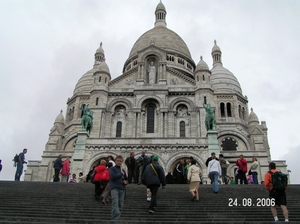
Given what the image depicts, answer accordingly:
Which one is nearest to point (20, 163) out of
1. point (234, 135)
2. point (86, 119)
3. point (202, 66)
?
point (86, 119)

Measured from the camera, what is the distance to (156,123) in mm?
32344

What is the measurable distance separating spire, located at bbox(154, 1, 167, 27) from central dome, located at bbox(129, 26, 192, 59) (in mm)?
5459

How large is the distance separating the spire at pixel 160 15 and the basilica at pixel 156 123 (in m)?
16.8

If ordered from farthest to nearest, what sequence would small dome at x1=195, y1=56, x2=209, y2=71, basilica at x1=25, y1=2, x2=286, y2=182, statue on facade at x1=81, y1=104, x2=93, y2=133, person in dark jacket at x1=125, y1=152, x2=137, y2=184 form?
1. small dome at x1=195, y1=56, x2=209, y2=71
2. statue on facade at x1=81, y1=104, x2=93, y2=133
3. basilica at x1=25, y1=2, x2=286, y2=182
4. person in dark jacket at x1=125, y1=152, x2=137, y2=184

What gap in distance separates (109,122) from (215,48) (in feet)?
92.6

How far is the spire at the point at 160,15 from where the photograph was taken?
5890 centimetres

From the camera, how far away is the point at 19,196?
507 inches

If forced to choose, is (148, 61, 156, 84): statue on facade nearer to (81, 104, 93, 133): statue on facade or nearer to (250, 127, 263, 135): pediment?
(81, 104, 93, 133): statue on facade

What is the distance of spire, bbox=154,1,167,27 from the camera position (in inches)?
2319

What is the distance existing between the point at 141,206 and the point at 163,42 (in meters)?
39.9

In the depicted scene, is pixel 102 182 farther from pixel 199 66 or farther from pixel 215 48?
pixel 215 48

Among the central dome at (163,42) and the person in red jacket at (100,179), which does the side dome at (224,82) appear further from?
the person in red jacket at (100,179)

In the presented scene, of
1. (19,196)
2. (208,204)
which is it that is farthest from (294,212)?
(19,196)

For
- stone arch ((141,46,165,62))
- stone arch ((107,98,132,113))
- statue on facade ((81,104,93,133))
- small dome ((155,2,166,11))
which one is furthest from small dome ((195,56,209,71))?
small dome ((155,2,166,11))
